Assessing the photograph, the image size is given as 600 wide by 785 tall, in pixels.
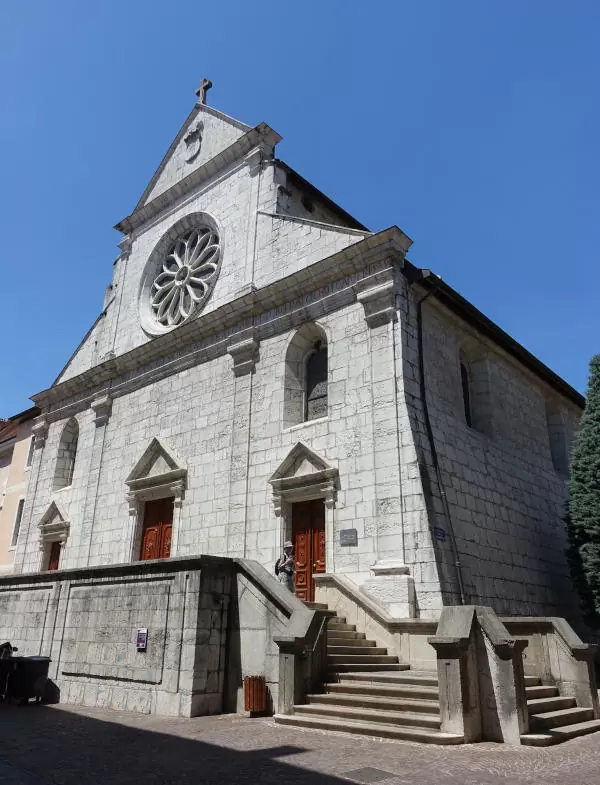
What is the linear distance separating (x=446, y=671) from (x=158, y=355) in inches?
555

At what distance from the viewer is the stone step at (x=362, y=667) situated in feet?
32.0

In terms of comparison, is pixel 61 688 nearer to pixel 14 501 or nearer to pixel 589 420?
pixel 589 420

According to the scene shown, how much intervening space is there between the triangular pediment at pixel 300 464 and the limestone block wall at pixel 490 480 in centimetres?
244

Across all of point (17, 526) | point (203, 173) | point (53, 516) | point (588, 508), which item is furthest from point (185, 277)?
point (588, 508)

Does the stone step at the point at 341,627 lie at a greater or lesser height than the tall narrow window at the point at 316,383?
lesser

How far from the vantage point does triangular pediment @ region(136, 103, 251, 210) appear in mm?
20484

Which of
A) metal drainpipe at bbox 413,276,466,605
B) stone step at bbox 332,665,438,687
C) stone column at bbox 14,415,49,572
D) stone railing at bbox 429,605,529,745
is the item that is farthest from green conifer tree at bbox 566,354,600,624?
stone column at bbox 14,415,49,572

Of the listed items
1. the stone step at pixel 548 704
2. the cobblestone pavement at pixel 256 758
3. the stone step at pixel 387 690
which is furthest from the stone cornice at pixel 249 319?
the cobblestone pavement at pixel 256 758

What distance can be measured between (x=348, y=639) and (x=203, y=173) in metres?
15.9

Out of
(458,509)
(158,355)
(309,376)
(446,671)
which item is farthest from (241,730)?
(158,355)

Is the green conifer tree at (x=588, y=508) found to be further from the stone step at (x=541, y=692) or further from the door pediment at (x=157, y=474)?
the door pediment at (x=157, y=474)

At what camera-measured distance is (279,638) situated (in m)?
8.90

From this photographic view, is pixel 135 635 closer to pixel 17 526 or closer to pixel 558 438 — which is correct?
pixel 558 438

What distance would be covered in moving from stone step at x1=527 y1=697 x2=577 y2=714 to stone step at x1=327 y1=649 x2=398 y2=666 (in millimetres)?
2427
